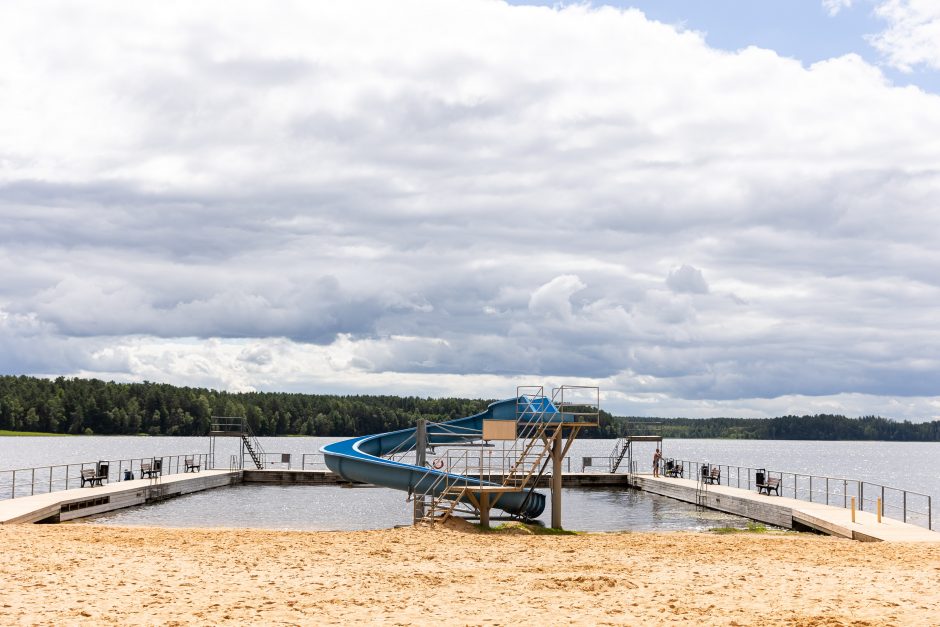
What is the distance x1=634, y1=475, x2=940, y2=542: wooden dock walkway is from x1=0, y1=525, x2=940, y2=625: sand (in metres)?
2.81

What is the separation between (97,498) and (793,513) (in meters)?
25.0

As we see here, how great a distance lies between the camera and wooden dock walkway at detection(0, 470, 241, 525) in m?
29.3

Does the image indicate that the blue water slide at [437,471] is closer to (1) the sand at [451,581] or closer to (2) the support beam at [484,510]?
(2) the support beam at [484,510]

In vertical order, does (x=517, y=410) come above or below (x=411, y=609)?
above

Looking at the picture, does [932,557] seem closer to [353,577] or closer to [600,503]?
[353,577]

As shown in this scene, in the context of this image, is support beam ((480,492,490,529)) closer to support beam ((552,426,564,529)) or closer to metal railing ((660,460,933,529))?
support beam ((552,426,564,529))

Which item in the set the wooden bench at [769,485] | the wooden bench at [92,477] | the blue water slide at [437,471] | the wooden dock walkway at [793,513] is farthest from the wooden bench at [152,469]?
the wooden bench at [769,485]

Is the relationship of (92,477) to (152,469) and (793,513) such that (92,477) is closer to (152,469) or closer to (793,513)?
(152,469)

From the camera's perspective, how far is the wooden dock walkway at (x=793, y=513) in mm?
25438

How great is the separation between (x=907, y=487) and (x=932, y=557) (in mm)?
84198

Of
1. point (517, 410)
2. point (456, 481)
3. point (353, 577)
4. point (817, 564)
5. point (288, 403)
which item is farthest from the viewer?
point (288, 403)

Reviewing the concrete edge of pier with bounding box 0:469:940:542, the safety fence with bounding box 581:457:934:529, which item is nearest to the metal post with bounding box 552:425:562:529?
the concrete edge of pier with bounding box 0:469:940:542

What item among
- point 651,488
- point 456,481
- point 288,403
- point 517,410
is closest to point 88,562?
point 456,481

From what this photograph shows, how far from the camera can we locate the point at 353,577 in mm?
17188
